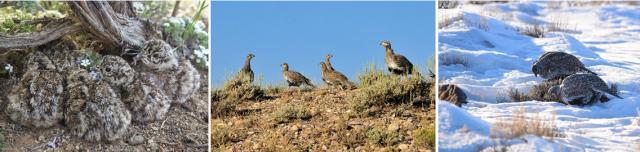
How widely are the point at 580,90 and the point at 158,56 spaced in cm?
294

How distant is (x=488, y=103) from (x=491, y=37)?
0.58 metres

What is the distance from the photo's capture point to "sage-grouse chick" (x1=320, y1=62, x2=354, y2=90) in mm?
5652

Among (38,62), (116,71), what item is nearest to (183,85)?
(116,71)

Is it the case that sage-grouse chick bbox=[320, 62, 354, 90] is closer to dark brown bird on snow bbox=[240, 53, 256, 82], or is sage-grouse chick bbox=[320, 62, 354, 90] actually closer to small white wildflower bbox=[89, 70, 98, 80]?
dark brown bird on snow bbox=[240, 53, 256, 82]

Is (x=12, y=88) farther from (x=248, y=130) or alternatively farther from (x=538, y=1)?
(x=538, y=1)

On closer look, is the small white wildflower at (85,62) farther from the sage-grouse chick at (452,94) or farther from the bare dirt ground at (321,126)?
the sage-grouse chick at (452,94)

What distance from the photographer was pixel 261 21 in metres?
5.66

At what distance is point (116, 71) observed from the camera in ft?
18.4

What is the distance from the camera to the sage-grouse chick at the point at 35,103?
5254mm

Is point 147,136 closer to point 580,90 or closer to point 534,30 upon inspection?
point 534,30

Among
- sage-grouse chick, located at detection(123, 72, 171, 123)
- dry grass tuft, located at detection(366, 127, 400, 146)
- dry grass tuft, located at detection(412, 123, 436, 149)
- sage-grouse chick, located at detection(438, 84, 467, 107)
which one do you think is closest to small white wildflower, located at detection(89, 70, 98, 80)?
sage-grouse chick, located at detection(123, 72, 171, 123)

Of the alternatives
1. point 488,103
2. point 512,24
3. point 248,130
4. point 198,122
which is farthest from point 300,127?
point 512,24

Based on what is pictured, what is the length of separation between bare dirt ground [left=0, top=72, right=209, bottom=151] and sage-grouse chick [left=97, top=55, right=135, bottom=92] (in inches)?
12.5

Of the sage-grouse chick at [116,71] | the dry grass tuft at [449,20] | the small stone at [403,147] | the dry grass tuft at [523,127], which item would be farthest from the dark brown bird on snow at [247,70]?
the dry grass tuft at [523,127]
